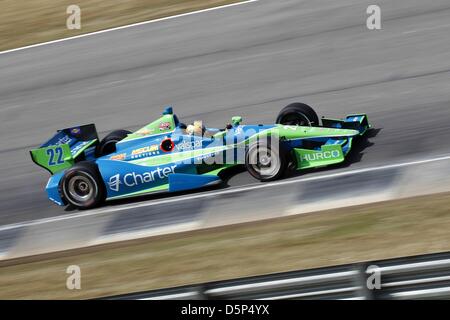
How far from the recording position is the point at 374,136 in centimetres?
1297

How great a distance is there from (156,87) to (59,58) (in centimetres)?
364

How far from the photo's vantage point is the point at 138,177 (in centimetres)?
1239

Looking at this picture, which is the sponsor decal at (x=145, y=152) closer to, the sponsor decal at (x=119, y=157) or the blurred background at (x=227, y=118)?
the sponsor decal at (x=119, y=157)

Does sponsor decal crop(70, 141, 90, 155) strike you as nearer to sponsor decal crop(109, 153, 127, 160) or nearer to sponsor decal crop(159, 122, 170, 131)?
sponsor decal crop(109, 153, 127, 160)

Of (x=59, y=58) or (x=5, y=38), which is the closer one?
(x=59, y=58)

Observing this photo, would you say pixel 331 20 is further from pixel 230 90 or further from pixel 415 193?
pixel 415 193

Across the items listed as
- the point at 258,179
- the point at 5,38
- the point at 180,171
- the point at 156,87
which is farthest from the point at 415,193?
the point at 5,38

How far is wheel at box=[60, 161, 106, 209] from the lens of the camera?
12438 mm

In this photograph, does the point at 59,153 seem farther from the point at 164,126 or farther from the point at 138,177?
the point at 164,126

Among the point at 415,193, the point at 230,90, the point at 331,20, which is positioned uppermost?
the point at 331,20

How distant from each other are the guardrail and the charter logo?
4513 millimetres

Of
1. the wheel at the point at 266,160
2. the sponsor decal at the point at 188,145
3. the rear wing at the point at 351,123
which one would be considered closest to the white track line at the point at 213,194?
the wheel at the point at 266,160

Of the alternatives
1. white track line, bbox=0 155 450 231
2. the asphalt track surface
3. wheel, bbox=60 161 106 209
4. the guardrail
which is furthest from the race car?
the guardrail

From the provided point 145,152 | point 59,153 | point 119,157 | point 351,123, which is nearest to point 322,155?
point 351,123
